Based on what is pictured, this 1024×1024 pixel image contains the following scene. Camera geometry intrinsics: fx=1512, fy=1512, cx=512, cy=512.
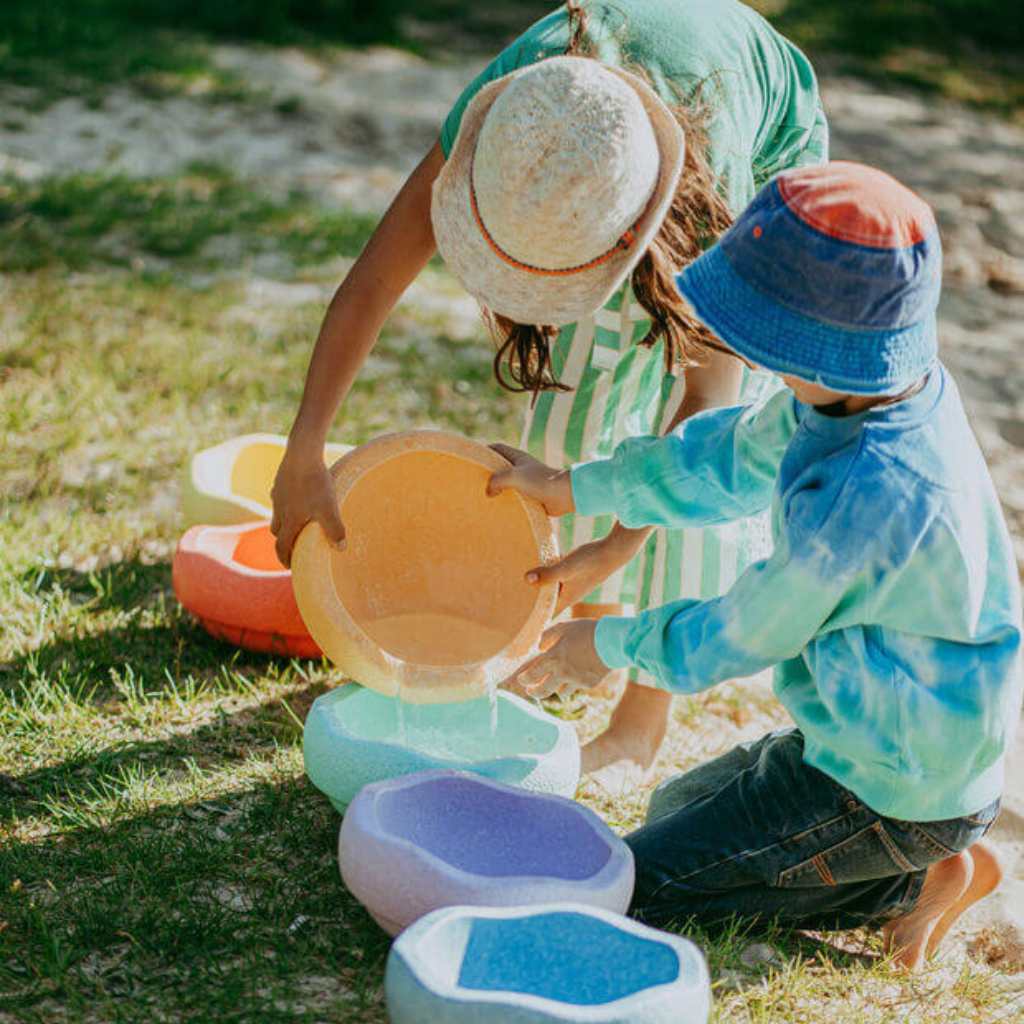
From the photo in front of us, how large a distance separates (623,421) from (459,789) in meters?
0.69

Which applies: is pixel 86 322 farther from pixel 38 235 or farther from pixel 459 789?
pixel 459 789

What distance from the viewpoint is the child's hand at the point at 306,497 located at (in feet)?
6.36

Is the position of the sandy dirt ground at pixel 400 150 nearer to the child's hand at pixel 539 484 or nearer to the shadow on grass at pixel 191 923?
the child's hand at pixel 539 484

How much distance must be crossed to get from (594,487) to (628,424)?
1.25 feet

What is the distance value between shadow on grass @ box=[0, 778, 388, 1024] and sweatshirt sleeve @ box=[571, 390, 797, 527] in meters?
0.56

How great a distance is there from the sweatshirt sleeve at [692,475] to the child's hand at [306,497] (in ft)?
1.06

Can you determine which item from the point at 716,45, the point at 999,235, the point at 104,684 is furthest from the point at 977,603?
the point at 999,235

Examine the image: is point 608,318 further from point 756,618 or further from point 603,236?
point 756,618

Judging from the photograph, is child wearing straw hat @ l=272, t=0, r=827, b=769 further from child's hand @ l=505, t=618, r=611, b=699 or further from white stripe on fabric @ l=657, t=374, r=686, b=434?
child's hand @ l=505, t=618, r=611, b=699

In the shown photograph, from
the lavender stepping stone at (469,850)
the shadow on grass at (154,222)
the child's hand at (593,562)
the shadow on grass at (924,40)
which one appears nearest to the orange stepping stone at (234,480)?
the child's hand at (593,562)

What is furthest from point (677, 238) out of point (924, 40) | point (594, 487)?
point (924, 40)

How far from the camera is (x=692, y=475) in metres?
1.85

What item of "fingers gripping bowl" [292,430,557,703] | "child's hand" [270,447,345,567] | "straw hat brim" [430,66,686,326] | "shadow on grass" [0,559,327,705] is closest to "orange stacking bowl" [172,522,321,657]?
"shadow on grass" [0,559,327,705]

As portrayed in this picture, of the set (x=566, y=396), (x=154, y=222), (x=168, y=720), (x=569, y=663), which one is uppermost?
(x=566, y=396)
